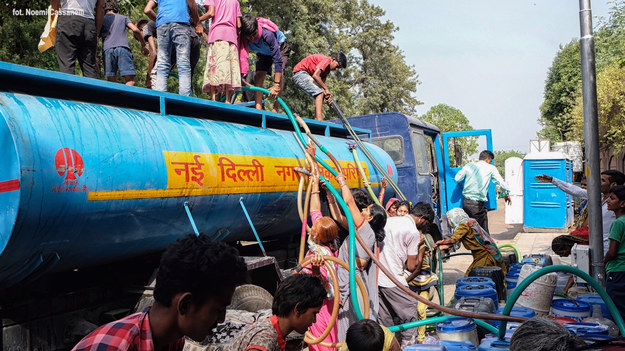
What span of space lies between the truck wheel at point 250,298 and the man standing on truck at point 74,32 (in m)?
2.71

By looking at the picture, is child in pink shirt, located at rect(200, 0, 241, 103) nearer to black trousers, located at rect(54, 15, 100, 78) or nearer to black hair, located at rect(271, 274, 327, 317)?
black trousers, located at rect(54, 15, 100, 78)

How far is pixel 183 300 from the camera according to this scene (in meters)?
1.74

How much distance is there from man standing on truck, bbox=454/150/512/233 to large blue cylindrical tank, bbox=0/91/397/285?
5984 millimetres

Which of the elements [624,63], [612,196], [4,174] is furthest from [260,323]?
[624,63]

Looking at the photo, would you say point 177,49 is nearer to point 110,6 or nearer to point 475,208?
point 110,6

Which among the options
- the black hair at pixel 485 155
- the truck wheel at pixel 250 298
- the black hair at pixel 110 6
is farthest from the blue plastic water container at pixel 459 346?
the black hair at pixel 485 155

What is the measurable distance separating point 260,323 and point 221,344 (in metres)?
1.01

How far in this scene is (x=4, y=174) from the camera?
3.15m

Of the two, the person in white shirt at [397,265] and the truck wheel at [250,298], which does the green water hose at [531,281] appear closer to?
the person in white shirt at [397,265]

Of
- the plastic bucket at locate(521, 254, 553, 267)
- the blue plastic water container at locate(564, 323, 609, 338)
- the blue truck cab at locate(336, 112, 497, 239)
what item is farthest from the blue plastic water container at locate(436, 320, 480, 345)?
the blue truck cab at locate(336, 112, 497, 239)

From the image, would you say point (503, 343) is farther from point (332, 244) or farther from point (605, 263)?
point (605, 263)

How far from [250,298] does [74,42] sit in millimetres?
3086

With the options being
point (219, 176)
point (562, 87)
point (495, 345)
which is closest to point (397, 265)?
Result: point (495, 345)

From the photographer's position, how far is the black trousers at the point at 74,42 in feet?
17.0
